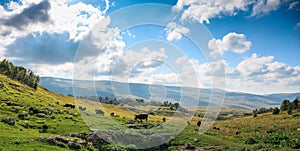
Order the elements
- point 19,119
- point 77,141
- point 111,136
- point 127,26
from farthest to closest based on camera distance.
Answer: point 19,119, point 111,136, point 77,141, point 127,26

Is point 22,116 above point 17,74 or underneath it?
underneath

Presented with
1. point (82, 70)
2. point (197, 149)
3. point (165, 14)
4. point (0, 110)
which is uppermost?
point (165, 14)

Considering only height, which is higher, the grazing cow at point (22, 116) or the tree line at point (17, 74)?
the tree line at point (17, 74)

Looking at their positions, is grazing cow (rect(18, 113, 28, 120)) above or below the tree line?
below

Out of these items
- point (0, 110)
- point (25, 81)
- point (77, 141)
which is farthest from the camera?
point (25, 81)

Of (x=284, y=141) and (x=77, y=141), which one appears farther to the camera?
(x=284, y=141)

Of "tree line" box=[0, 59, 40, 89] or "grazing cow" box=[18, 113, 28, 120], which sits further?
"tree line" box=[0, 59, 40, 89]

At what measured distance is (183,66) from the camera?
79.4 feet

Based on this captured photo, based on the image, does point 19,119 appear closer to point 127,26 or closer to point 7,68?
point 127,26

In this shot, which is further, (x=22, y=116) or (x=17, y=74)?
(x=17, y=74)

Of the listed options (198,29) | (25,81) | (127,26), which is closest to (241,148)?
(198,29)

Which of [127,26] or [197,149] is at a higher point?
[127,26]

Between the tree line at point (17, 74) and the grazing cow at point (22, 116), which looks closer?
the grazing cow at point (22, 116)

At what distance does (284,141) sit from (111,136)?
19.9 m
